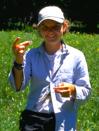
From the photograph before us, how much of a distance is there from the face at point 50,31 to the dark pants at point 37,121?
0.59m

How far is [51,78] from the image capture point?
16.0 ft

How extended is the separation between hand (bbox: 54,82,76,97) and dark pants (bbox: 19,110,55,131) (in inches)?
10.8

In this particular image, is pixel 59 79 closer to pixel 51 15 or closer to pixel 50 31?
pixel 50 31

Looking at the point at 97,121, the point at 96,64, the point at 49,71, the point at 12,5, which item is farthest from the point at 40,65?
the point at 12,5

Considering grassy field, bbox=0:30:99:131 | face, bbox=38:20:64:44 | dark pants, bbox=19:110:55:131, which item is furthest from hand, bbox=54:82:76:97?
grassy field, bbox=0:30:99:131

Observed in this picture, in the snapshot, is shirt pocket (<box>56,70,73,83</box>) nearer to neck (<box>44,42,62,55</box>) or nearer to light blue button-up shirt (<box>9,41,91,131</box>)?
light blue button-up shirt (<box>9,41,91,131</box>)

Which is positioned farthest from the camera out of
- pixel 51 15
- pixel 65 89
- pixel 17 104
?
pixel 17 104

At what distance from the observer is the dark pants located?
485 cm

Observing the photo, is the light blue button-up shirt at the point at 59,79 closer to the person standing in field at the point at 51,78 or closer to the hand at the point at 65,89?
the person standing in field at the point at 51,78

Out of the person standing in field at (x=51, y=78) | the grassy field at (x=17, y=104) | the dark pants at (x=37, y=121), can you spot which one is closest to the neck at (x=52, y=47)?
the person standing in field at (x=51, y=78)

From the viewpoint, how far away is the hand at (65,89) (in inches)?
182

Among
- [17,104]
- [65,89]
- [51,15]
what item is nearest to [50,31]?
[51,15]

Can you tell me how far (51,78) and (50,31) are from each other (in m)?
0.38

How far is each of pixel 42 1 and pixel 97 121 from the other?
30.9m
